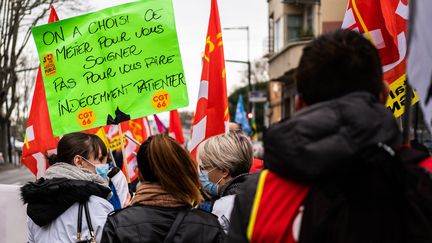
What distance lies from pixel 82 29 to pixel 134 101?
0.76 m

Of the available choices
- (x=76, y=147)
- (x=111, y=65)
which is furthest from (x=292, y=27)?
(x=76, y=147)

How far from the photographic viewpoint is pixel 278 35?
3164 cm

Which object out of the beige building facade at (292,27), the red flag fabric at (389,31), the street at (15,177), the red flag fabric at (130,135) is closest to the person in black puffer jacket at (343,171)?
the red flag fabric at (389,31)

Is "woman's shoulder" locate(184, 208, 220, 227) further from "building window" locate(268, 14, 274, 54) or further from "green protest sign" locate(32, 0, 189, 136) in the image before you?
"building window" locate(268, 14, 274, 54)


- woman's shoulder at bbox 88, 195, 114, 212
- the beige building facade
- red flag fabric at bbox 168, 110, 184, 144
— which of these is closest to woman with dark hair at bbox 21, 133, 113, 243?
woman's shoulder at bbox 88, 195, 114, 212

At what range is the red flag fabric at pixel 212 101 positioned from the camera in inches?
203

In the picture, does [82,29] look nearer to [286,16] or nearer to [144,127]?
[144,127]

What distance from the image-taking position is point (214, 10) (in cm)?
561

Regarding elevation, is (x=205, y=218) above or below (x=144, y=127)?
above

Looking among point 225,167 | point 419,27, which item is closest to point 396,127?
point 419,27

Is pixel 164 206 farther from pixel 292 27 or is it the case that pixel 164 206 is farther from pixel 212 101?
pixel 292 27

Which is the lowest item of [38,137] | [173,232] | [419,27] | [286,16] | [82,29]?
[286,16]

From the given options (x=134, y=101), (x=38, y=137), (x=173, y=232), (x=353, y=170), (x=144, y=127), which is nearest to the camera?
(x=353, y=170)

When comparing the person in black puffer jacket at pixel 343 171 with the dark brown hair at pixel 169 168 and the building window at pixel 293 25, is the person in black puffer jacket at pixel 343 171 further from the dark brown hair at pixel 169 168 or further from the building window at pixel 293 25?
the building window at pixel 293 25
